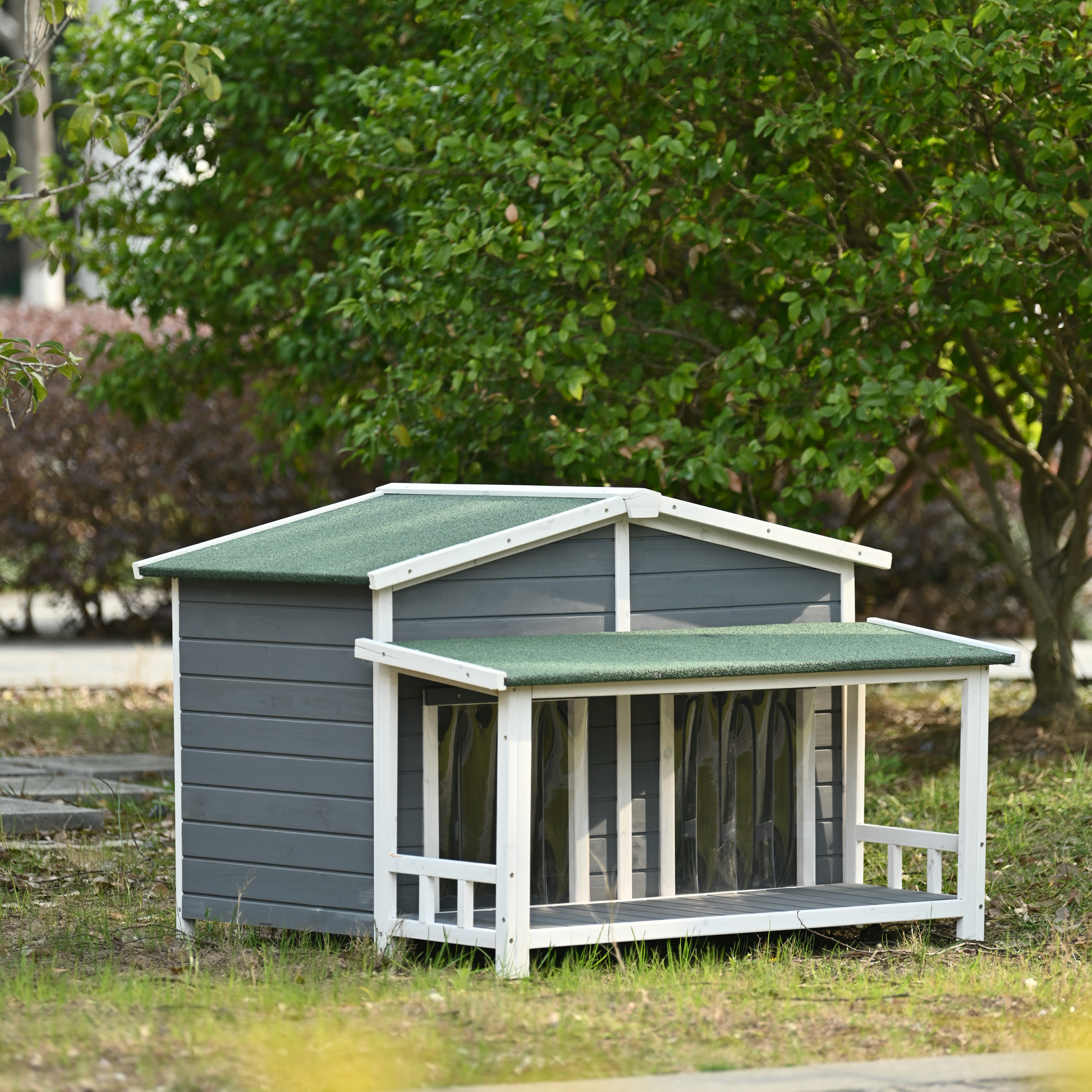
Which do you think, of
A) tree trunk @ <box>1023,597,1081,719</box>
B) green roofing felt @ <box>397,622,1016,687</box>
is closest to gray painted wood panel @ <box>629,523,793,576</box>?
green roofing felt @ <box>397,622,1016,687</box>

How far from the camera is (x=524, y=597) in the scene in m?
5.83

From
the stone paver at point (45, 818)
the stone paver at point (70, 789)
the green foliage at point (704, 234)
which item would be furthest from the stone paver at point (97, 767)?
the green foliage at point (704, 234)

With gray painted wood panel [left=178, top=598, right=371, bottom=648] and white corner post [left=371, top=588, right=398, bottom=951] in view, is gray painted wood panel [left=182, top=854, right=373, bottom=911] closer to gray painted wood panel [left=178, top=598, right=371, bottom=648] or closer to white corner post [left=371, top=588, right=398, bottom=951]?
Result: white corner post [left=371, top=588, right=398, bottom=951]

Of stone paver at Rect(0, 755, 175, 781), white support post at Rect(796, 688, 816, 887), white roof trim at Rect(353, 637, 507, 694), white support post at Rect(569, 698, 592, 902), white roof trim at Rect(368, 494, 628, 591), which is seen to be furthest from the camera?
stone paver at Rect(0, 755, 175, 781)

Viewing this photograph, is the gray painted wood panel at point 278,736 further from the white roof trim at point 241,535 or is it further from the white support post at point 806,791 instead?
the white support post at point 806,791

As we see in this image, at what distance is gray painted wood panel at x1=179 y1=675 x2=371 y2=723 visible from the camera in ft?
18.5

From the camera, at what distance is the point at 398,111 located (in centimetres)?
887

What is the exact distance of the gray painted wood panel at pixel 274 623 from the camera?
5.64 meters

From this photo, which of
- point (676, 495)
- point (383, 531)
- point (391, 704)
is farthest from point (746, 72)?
point (391, 704)

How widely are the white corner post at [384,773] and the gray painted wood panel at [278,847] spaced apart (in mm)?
82

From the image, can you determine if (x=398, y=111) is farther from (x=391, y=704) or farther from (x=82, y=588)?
(x=82, y=588)

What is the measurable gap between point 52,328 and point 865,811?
13.0m

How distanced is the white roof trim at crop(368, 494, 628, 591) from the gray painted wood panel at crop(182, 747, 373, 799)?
659mm

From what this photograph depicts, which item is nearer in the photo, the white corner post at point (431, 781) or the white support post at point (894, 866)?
the white corner post at point (431, 781)
